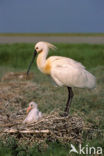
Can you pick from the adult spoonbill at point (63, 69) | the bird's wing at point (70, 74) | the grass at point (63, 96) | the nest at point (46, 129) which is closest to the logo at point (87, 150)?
the grass at point (63, 96)

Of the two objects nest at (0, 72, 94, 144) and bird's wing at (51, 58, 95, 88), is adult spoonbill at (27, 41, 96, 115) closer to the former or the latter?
bird's wing at (51, 58, 95, 88)

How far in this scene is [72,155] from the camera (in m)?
6.09

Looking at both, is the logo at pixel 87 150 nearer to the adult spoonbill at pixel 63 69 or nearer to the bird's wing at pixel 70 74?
the adult spoonbill at pixel 63 69

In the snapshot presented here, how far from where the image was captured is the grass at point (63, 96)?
6.41 meters

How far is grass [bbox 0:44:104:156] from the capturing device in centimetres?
641

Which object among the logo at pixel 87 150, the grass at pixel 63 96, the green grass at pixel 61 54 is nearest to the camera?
the logo at pixel 87 150

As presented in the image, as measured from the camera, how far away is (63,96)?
10883 millimetres

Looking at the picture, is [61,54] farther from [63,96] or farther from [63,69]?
[63,69]

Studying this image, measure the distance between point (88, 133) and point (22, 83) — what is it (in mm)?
5658

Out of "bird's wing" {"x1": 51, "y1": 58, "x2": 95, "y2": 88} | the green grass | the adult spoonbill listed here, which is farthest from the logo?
the green grass

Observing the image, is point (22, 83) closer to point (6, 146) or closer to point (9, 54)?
point (6, 146)

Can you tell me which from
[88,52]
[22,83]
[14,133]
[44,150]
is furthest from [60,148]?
[88,52]

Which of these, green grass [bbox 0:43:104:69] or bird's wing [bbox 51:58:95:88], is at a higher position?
bird's wing [bbox 51:58:95:88]

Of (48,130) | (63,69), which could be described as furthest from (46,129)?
(63,69)
